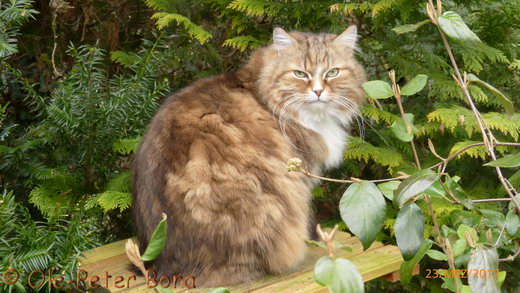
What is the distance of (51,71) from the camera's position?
11.2 feet

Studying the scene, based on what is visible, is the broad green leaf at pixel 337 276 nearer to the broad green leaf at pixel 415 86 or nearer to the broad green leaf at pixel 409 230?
the broad green leaf at pixel 409 230

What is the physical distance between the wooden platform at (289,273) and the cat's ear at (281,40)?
865 millimetres

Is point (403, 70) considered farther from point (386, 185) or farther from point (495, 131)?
point (386, 185)

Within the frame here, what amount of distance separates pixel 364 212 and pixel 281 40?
1562 millimetres

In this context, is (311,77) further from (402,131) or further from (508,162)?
(508,162)

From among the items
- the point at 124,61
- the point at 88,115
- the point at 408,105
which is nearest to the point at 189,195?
the point at 88,115

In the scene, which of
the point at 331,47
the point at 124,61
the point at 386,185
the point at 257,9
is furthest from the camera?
the point at 124,61

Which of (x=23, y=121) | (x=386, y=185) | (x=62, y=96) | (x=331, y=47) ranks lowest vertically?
(x=23, y=121)

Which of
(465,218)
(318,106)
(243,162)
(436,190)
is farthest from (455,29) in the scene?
(318,106)

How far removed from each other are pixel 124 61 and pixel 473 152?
175 centimetres

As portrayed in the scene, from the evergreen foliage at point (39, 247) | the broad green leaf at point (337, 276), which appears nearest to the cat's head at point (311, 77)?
the evergreen foliage at point (39, 247)

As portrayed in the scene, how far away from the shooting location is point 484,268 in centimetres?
114

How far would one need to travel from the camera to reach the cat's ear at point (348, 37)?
258cm

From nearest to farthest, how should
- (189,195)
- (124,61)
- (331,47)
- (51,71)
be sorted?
(189,195)
(331,47)
(124,61)
(51,71)
